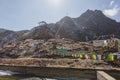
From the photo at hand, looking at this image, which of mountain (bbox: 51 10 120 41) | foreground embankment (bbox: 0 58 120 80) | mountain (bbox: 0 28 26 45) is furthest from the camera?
mountain (bbox: 0 28 26 45)

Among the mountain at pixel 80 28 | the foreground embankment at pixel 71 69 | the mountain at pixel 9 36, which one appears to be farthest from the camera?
the mountain at pixel 9 36

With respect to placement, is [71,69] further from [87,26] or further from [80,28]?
[87,26]

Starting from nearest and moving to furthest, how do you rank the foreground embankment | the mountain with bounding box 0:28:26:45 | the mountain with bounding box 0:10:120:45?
the foreground embankment → the mountain with bounding box 0:10:120:45 → the mountain with bounding box 0:28:26:45

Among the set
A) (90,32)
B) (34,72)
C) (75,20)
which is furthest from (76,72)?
(75,20)

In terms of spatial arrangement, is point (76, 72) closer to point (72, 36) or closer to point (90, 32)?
point (72, 36)

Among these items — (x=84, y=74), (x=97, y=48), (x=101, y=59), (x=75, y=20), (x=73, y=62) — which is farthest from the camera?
(x=75, y=20)

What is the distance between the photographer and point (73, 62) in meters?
32.0

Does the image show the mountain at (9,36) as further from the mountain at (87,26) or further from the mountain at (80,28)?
the mountain at (87,26)

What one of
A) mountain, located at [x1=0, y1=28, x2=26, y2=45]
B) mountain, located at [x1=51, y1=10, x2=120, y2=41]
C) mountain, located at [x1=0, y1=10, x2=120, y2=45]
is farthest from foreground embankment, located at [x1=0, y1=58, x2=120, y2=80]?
mountain, located at [x1=0, y1=28, x2=26, y2=45]

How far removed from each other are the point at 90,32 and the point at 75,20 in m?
13.3

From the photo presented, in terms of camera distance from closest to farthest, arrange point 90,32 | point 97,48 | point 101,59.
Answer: point 101,59 → point 97,48 → point 90,32

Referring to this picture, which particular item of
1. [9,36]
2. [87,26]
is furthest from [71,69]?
[9,36]

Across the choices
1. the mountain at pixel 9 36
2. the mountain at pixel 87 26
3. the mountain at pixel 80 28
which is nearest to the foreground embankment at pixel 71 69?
the mountain at pixel 80 28

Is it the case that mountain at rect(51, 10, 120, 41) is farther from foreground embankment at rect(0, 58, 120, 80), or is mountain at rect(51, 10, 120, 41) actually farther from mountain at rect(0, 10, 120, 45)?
foreground embankment at rect(0, 58, 120, 80)
